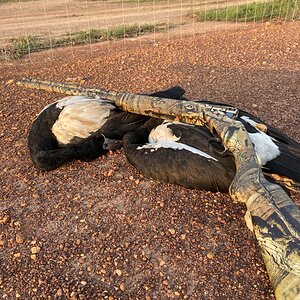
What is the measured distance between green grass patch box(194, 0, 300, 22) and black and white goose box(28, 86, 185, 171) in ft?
23.8

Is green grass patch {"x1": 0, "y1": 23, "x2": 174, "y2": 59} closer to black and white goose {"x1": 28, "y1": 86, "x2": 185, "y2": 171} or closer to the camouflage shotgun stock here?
black and white goose {"x1": 28, "y1": 86, "x2": 185, "y2": 171}

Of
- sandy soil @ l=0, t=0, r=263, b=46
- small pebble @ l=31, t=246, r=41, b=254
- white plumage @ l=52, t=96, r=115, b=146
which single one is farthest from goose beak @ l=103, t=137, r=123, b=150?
sandy soil @ l=0, t=0, r=263, b=46

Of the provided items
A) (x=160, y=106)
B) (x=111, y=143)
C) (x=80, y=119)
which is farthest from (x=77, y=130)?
(x=160, y=106)

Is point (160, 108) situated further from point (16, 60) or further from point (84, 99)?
point (16, 60)

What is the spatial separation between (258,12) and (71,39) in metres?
4.79

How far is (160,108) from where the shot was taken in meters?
3.44

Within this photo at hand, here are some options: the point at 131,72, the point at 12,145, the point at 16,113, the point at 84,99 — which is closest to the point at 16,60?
the point at 131,72

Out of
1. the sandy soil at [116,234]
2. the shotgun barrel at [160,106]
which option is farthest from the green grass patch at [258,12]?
the shotgun barrel at [160,106]

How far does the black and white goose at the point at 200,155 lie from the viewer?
9.43 feet

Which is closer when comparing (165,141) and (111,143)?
(165,141)

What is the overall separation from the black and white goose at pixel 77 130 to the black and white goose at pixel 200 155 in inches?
10.1

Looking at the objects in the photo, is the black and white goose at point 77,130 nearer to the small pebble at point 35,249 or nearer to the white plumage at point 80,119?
the white plumage at point 80,119

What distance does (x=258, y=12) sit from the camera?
10508 millimetres

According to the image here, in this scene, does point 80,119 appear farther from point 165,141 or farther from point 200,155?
point 200,155
